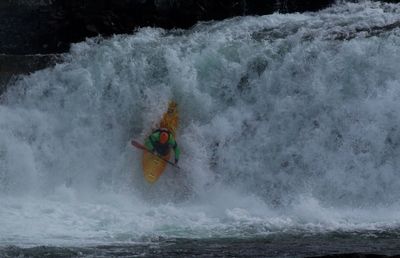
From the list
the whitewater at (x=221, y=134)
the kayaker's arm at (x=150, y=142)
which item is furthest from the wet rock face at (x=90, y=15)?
the kayaker's arm at (x=150, y=142)

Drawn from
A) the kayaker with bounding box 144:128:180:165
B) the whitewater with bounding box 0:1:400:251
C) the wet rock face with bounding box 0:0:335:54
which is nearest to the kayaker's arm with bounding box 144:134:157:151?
the kayaker with bounding box 144:128:180:165

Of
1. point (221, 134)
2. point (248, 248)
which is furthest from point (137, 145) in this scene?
point (248, 248)

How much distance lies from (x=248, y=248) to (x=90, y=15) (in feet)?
25.2

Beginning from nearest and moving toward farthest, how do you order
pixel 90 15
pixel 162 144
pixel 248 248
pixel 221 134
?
pixel 248 248, pixel 162 144, pixel 221 134, pixel 90 15

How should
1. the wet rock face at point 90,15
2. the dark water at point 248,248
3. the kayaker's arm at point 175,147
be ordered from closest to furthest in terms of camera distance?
1. the dark water at point 248,248
2. the kayaker's arm at point 175,147
3. the wet rock face at point 90,15

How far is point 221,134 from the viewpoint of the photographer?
11312 millimetres

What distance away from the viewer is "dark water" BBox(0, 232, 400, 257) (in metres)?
7.88

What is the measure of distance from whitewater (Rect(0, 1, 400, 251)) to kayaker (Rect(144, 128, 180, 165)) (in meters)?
A: 0.23

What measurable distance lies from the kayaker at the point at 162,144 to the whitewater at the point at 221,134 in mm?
231

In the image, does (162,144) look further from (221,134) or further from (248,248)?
(248,248)

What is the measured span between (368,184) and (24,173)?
508 centimetres

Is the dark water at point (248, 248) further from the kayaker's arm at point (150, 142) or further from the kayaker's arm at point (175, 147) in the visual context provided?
the kayaker's arm at point (150, 142)

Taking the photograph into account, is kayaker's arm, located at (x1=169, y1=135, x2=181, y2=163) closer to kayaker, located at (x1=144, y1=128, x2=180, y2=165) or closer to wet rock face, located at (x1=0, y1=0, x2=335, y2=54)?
kayaker, located at (x1=144, y1=128, x2=180, y2=165)

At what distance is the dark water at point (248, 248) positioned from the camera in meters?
7.88
